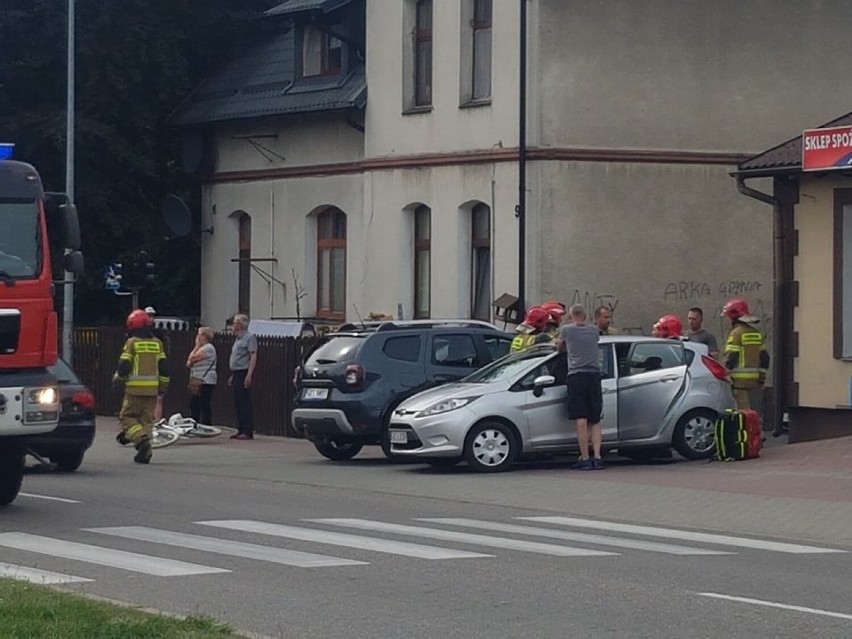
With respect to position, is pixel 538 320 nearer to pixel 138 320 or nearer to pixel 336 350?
pixel 336 350

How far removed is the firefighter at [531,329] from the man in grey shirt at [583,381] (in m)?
2.05

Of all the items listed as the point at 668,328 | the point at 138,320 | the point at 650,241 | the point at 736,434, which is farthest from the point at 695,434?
the point at 650,241

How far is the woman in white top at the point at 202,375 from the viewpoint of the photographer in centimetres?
2714

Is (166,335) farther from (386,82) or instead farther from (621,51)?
(621,51)

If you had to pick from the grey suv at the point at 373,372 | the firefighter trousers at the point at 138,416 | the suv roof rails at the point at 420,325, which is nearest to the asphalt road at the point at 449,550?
the grey suv at the point at 373,372

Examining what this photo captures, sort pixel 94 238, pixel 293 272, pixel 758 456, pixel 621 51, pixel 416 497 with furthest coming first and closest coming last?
pixel 94 238, pixel 293 272, pixel 621 51, pixel 758 456, pixel 416 497

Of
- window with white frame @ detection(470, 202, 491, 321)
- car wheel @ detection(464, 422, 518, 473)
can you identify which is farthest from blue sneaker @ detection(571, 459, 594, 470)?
window with white frame @ detection(470, 202, 491, 321)

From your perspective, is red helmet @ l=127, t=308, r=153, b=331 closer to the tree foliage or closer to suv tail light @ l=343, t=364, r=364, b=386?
suv tail light @ l=343, t=364, r=364, b=386

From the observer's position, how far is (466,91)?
2908 cm

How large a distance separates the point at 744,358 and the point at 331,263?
12.9 meters

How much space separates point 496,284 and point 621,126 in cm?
317

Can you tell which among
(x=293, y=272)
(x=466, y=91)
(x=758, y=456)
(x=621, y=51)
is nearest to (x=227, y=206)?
(x=293, y=272)

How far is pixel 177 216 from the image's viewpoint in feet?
116

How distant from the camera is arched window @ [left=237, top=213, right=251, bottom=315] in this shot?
117 feet
